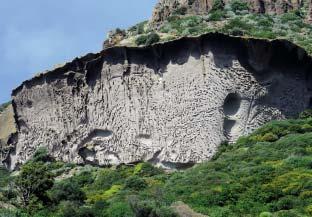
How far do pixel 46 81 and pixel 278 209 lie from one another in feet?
90.5

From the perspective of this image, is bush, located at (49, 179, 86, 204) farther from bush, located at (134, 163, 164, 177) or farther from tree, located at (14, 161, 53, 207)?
bush, located at (134, 163, 164, 177)

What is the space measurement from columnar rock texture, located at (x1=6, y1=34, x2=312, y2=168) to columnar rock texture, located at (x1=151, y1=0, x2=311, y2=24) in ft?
40.2

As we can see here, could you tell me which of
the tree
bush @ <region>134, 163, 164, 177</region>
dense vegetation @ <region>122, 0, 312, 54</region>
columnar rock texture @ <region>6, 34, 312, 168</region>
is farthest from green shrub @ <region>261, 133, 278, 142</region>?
the tree

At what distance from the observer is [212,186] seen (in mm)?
36969

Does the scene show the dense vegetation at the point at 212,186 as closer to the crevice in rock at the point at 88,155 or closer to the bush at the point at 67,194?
the bush at the point at 67,194

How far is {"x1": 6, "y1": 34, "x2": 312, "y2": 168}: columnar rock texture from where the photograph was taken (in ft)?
160

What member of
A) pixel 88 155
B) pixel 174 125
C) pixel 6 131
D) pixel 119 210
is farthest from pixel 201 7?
pixel 119 210

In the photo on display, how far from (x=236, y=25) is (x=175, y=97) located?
397 inches

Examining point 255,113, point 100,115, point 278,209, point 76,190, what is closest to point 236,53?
point 255,113

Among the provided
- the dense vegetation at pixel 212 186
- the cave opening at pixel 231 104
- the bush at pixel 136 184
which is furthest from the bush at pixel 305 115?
the bush at pixel 136 184

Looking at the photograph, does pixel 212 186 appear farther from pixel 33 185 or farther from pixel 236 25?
pixel 236 25

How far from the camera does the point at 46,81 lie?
5744 centimetres

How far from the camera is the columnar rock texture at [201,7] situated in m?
65.4

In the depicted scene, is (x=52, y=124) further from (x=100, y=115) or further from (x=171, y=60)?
(x=171, y=60)
